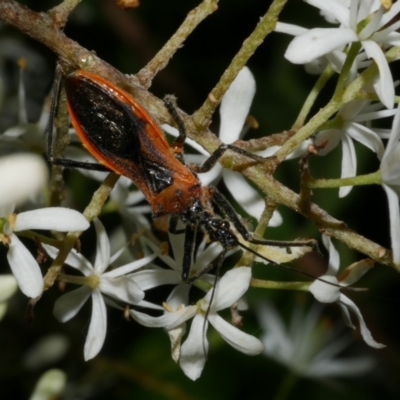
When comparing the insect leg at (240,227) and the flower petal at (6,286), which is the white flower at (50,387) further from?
the insect leg at (240,227)

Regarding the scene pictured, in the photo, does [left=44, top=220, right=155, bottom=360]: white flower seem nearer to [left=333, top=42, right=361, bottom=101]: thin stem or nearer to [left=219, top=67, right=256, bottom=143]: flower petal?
[left=219, top=67, right=256, bottom=143]: flower petal

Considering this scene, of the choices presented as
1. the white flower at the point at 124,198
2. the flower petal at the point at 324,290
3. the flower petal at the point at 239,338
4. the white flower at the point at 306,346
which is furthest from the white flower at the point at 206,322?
the white flower at the point at 306,346

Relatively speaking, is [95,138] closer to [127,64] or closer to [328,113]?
[328,113]

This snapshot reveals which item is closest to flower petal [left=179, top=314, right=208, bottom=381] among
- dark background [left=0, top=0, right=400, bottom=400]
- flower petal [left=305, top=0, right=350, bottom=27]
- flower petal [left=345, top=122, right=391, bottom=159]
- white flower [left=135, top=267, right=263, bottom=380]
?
white flower [left=135, top=267, right=263, bottom=380]

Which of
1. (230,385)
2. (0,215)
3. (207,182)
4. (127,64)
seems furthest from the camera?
(127,64)

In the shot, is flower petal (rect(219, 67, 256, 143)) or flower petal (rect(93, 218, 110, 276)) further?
flower petal (rect(219, 67, 256, 143))

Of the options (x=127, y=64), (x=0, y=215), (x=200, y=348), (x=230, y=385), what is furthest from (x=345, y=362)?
(x=0, y=215)
